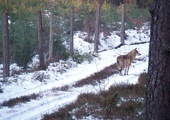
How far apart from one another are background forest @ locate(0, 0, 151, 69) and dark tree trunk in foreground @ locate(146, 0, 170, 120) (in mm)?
17839

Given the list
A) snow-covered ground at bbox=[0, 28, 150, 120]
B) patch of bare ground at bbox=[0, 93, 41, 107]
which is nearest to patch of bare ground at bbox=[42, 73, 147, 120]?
snow-covered ground at bbox=[0, 28, 150, 120]

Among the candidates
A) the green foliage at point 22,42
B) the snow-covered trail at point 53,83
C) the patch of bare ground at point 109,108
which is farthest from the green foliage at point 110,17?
the patch of bare ground at point 109,108

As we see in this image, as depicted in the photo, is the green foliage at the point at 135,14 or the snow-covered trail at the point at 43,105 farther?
the green foliage at the point at 135,14

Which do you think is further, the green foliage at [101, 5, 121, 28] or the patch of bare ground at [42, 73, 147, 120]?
the green foliage at [101, 5, 121, 28]

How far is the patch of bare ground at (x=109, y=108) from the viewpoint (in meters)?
7.08

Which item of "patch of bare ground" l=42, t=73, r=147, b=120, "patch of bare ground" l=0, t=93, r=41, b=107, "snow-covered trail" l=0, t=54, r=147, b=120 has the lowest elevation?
"patch of bare ground" l=0, t=93, r=41, b=107

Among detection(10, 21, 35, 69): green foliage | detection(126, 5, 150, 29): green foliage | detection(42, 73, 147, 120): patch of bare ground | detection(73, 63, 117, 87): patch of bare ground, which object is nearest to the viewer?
detection(42, 73, 147, 120): patch of bare ground

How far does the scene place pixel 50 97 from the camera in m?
12.2

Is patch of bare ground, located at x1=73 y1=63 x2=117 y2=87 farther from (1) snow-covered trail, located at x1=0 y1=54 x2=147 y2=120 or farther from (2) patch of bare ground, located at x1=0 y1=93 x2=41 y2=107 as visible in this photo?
(2) patch of bare ground, located at x1=0 y1=93 x2=41 y2=107

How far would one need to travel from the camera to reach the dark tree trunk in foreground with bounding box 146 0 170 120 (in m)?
4.36

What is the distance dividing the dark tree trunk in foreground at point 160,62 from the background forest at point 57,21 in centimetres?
1784

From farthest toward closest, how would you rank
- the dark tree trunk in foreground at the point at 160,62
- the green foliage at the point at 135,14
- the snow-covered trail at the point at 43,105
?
1. the green foliage at the point at 135,14
2. the snow-covered trail at the point at 43,105
3. the dark tree trunk in foreground at the point at 160,62

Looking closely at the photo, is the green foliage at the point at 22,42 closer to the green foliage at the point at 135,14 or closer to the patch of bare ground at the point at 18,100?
the patch of bare ground at the point at 18,100

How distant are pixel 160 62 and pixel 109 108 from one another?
11.0 ft
